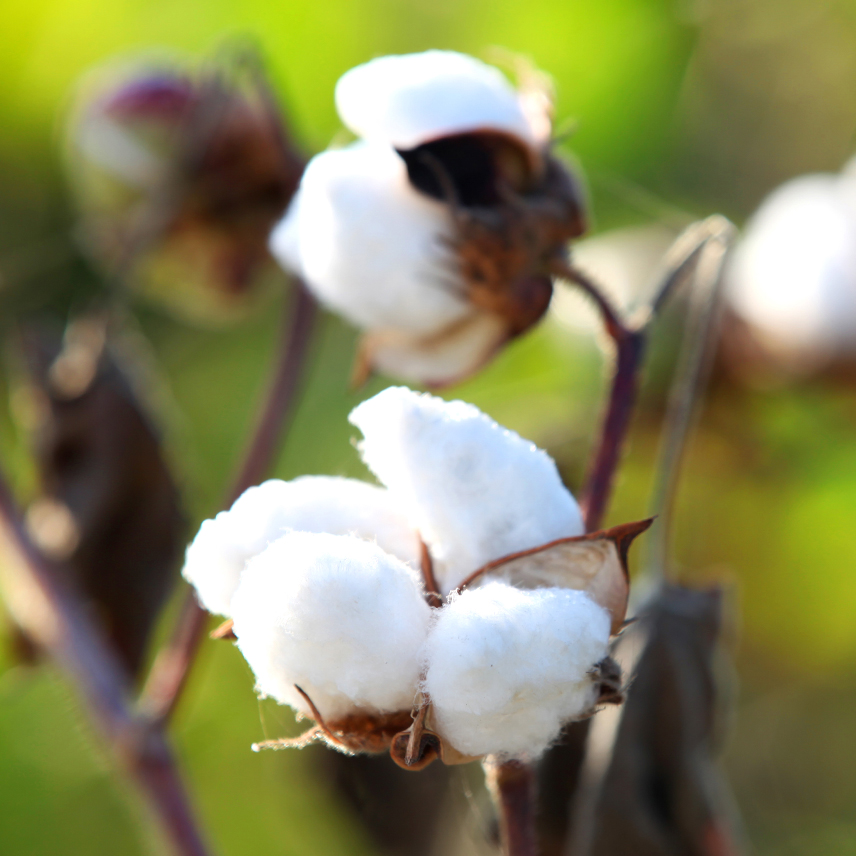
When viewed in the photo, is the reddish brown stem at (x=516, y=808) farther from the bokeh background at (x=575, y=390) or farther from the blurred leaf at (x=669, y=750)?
the bokeh background at (x=575, y=390)

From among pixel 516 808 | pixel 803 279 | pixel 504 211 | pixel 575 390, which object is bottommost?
pixel 575 390

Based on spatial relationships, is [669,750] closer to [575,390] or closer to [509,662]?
[509,662]

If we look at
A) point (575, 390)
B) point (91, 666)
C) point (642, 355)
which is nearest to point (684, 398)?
point (642, 355)

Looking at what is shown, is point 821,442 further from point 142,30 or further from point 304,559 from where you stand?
point 142,30

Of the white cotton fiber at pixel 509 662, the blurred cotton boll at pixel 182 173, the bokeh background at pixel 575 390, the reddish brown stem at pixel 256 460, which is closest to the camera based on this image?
the white cotton fiber at pixel 509 662

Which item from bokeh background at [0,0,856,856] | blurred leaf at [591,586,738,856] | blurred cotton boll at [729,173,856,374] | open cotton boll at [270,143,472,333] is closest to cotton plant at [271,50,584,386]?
open cotton boll at [270,143,472,333]

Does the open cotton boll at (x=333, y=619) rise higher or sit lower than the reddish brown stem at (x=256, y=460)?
higher

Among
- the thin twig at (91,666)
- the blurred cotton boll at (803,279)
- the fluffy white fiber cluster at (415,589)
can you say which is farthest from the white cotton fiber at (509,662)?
the blurred cotton boll at (803,279)
